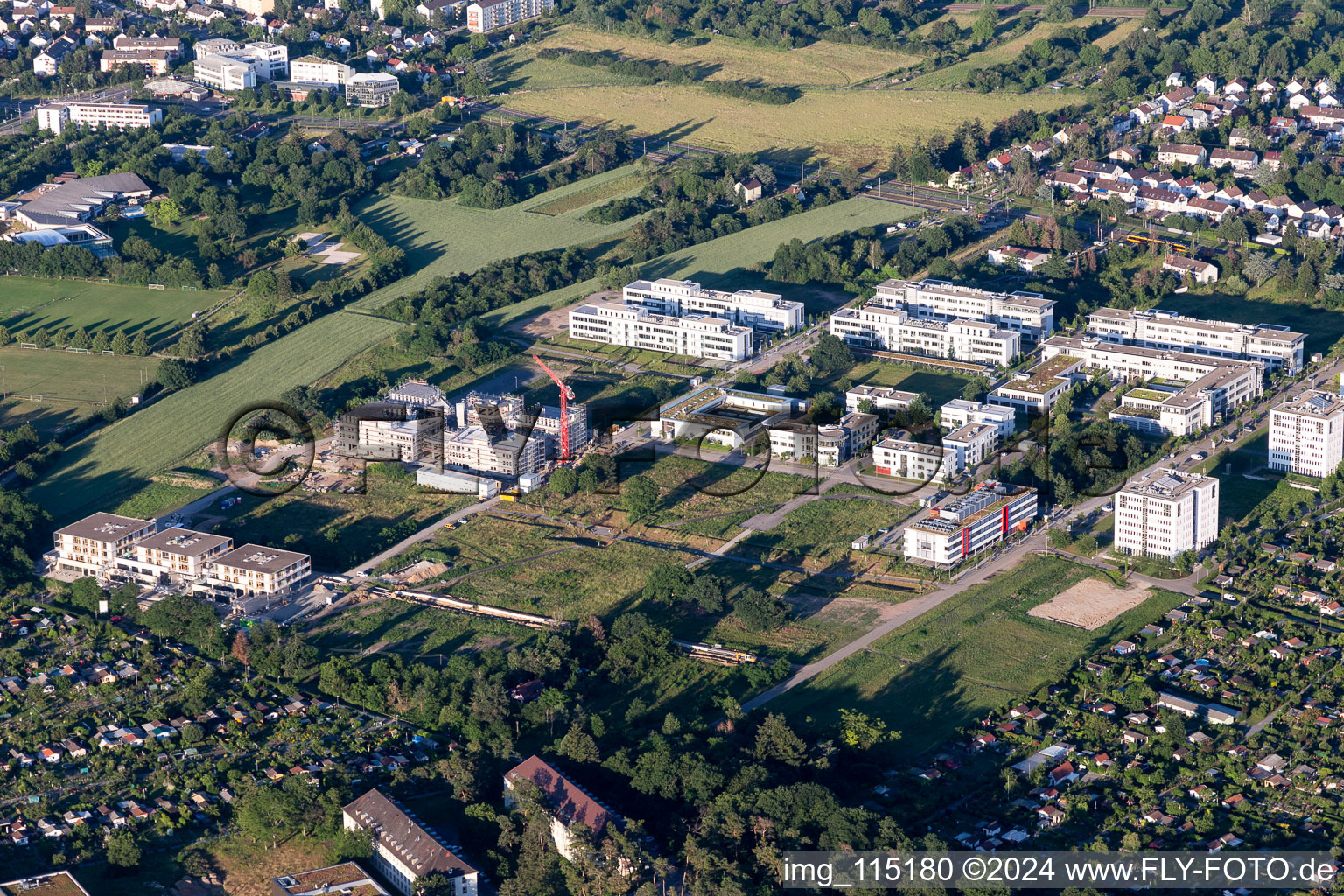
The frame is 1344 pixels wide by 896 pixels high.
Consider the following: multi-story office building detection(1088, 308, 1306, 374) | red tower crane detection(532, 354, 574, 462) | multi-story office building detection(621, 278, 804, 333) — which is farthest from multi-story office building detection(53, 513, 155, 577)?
multi-story office building detection(1088, 308, 1306, 374)

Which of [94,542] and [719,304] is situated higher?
[719,304]

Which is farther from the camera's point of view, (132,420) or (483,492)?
(132,420)

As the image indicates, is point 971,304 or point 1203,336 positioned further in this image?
point 971,304

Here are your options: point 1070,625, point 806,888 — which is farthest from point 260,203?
point 806,888

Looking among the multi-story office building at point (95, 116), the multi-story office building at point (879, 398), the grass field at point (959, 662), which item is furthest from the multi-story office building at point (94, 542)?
the multi-story office building at point (95, 116)

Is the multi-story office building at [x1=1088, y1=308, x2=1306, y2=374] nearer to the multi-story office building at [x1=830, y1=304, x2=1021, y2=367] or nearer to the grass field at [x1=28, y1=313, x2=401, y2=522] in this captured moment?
the multi-story office building at [x1=830, y1=304, x2=1021, y2=367]

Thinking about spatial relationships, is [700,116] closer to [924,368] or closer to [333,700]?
[924,368]

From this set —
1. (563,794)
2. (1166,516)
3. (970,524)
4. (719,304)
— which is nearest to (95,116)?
(719,304)

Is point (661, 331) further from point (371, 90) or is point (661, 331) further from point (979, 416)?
point (371, 90)
